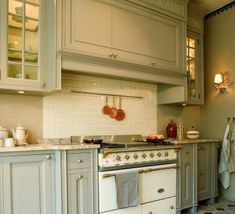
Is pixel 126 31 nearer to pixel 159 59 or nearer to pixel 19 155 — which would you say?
pixel 159 59

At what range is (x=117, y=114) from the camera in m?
3.24

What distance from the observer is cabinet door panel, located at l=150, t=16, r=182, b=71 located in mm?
3119

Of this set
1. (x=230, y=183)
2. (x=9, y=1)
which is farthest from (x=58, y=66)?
(x=230, y=183)

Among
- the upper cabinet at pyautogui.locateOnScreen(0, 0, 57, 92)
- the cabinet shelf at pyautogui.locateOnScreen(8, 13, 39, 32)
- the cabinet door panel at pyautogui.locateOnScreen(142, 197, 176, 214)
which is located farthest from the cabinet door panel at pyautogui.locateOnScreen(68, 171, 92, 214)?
the cabinet shelf at pyautogui.locateOnScreen(8, 13, 39, 32)

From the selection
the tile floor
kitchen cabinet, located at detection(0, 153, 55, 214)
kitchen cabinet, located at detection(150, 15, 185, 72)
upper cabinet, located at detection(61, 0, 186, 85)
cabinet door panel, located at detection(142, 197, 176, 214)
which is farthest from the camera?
the tile floor

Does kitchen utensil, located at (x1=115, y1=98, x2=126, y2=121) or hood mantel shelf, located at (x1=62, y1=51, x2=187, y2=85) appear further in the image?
kitchen utensil, located at (x1=115, y1=98, x2=126, y2=121)

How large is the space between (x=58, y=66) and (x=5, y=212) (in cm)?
133

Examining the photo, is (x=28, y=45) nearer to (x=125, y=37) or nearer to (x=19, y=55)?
(x=19, y=55)

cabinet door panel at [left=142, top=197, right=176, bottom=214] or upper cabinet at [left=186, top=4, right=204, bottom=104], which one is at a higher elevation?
upper cabinet at [left=186, top=4, right=204, bottom=104]

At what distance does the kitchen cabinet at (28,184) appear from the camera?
2084mm

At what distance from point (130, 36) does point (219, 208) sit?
8.21ft

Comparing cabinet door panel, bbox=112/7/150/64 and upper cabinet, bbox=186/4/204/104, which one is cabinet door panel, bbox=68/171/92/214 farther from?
upper cabinet, bbox=186/4/204/104

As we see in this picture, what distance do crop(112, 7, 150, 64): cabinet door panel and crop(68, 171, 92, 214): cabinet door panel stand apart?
130cm

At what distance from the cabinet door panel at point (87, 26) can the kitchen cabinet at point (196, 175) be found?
1.62m
